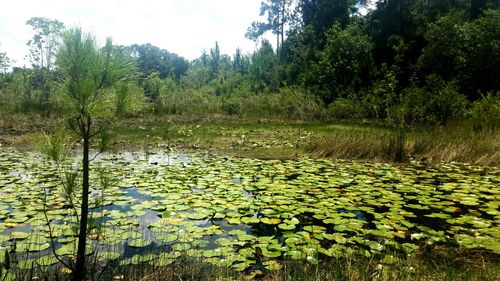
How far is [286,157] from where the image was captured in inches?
340

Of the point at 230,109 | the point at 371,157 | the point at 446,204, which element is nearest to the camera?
the point at 446,204

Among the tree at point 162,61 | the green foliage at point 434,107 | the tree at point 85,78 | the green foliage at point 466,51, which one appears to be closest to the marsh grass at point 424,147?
the green foliage at point 434,107

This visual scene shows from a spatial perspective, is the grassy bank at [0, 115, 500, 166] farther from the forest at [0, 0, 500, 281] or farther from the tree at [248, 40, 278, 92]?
the tree at [248, 40, 278, 92]

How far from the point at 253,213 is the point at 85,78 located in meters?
2.65

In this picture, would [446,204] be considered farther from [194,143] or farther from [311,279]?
[194,143]

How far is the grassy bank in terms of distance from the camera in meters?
7.84

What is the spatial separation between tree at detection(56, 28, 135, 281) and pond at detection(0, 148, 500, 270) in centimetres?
62

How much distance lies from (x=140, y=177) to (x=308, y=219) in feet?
10.7

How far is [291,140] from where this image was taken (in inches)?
421

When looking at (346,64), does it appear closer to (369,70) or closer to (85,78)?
(369,70)

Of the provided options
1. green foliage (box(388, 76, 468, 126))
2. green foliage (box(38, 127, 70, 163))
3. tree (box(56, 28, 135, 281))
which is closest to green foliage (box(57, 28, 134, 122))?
tree (box(56, 28, 135, 281))

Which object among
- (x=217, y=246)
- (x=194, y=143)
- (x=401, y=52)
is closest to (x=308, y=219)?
(x=217, y=246)

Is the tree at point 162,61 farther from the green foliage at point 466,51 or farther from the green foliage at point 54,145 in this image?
the green foliage at point 54,145

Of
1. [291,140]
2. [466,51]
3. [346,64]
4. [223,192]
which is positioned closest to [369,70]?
[346,64]
